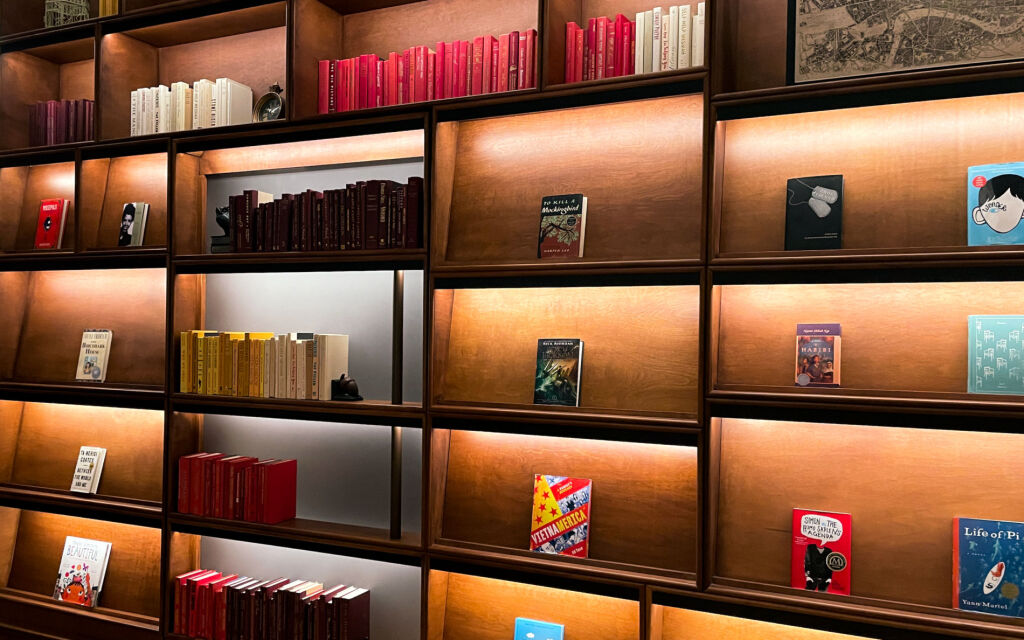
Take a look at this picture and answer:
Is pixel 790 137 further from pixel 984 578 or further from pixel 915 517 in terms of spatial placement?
pixel 984 578

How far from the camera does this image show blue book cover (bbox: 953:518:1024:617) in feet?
6.84

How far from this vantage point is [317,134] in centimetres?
300

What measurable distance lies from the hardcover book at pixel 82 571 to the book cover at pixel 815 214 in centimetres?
317

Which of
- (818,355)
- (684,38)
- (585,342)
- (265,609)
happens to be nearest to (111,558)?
(265,609)

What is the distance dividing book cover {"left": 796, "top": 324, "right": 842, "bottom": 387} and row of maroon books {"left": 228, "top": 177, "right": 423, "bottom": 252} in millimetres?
1322

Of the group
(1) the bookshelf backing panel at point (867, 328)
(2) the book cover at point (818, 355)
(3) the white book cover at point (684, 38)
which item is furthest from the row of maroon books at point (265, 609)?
(3) the white book cover at point (684, 38)

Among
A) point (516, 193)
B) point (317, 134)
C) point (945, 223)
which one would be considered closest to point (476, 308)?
point (516, 193)

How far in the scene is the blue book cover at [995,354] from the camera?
83.4 inches

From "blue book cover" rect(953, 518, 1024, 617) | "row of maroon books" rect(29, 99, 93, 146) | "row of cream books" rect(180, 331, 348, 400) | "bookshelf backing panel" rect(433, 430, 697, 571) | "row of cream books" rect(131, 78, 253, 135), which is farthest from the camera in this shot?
"row of maroon books" rect(29, 99, 93, 146)

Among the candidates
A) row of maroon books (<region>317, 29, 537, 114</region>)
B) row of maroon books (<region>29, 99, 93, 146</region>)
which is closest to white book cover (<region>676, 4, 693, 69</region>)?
row of maroon books (<region>317, 29, 537, 114</region>)

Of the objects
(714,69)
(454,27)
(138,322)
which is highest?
(454,27)

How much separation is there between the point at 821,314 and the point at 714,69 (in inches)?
32.0

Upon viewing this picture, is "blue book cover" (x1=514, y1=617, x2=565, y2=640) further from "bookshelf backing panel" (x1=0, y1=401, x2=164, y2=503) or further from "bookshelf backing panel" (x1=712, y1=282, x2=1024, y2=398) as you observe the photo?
"bookshelf backing panel" (x1=0, y1=401, x2=164, y2=503)

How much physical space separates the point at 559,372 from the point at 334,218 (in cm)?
105
